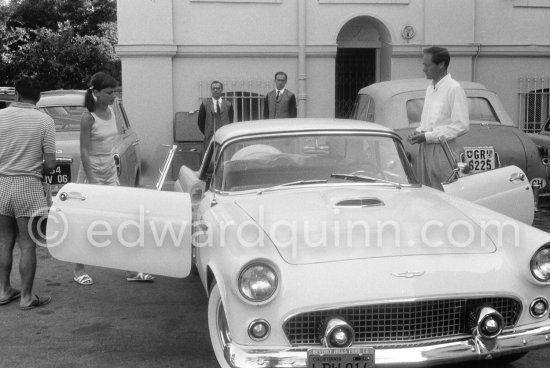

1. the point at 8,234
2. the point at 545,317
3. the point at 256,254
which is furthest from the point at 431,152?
the point at 8,234

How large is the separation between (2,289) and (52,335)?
3.35 feet

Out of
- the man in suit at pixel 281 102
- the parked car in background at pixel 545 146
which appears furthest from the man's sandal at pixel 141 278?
the man in suit at pixel 281 102

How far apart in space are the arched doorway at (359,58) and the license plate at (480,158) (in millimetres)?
6077

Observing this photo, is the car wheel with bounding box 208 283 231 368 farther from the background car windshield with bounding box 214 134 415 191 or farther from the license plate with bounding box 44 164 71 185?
the license plate with bounding box 44 164 71 185

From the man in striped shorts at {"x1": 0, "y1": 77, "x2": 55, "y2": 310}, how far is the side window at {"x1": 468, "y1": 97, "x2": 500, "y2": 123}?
5098 mm

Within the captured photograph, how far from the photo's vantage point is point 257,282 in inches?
153

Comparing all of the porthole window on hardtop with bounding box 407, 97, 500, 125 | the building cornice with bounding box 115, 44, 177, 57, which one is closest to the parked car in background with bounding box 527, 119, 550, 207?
the porthole window on hardtop with bounding box 407, 97, 500, 125

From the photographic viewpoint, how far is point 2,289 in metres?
6.20

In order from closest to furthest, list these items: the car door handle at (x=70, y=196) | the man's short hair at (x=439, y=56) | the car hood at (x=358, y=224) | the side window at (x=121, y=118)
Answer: the car hood at (x=358, y=224)
the car door handle at (x=70, y=196)
the man's short hair at (x=439, y=56)
the side window at (x=121, y=118)

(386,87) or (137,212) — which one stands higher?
(386,87)

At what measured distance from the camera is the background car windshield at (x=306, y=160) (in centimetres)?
530

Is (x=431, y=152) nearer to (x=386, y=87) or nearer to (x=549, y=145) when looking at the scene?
(x=386, y=87)

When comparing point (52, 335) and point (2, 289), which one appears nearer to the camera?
point (52, 335)

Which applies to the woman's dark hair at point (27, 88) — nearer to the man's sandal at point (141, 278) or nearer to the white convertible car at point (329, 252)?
the white convertible car at point (329, 252)
